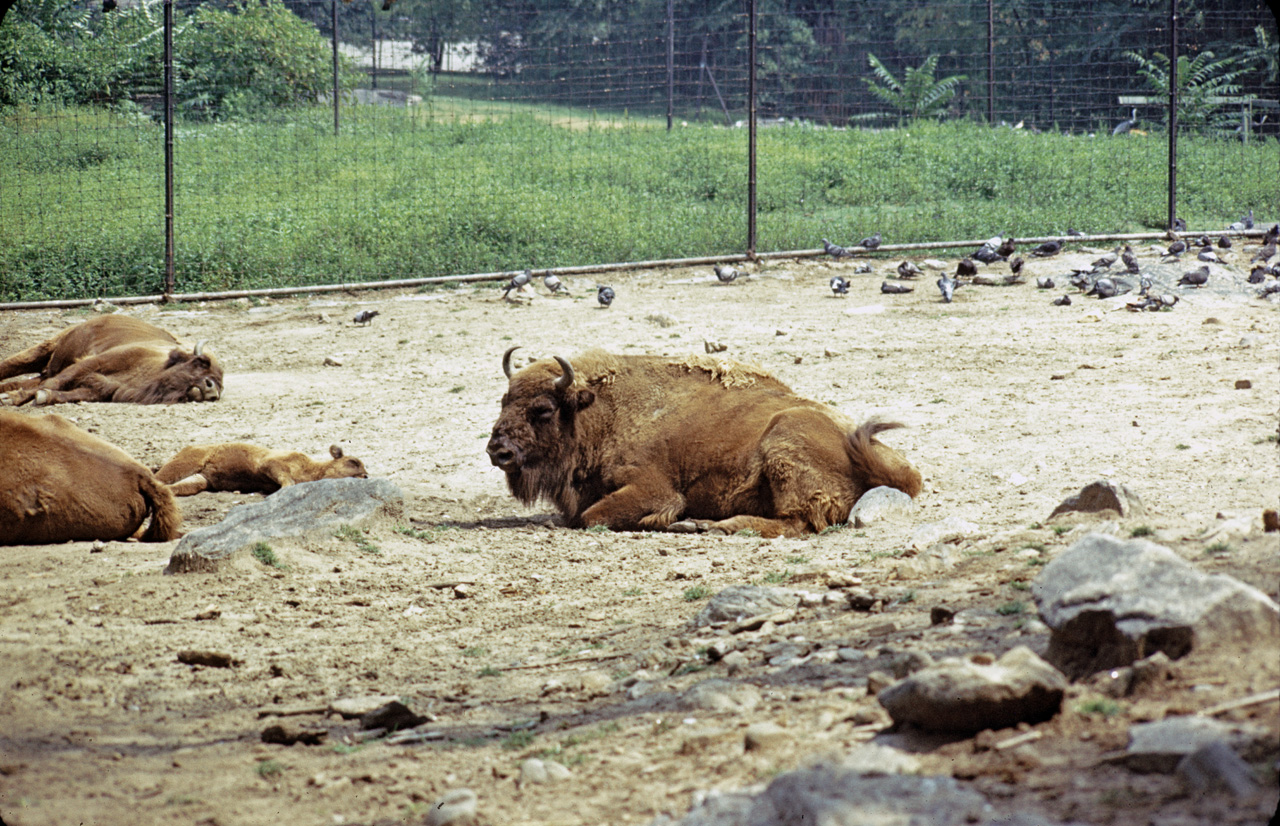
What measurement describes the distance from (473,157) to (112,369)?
29.7 feet

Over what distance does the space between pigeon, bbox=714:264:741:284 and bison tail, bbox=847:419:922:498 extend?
7341 mm

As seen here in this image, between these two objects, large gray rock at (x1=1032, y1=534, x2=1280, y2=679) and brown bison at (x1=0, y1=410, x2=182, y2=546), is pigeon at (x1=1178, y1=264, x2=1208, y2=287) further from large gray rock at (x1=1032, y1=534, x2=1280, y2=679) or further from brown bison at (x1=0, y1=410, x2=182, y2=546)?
brown bison at (x1=0, y1=410, x2=182, y2=546)

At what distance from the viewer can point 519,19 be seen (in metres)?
18.4

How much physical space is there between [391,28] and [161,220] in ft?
13.9

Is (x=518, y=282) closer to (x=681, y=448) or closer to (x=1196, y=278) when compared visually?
(x=681, y=448)

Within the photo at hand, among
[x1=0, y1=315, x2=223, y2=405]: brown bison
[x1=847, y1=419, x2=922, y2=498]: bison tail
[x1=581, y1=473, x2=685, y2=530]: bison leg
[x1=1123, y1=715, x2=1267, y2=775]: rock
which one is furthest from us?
[x1=0, y1=315, x2=223, y2=405]: brown bison

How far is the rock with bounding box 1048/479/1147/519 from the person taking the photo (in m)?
5.56

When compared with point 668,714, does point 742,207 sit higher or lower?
higher

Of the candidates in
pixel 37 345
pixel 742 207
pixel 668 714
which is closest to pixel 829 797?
pixel 668 714

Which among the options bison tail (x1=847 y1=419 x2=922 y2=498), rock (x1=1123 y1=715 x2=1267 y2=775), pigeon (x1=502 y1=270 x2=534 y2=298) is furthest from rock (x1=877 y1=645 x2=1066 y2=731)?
pigeon (x1=502 y1=270 x2=534 y2=298)

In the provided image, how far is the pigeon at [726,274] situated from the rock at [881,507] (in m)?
7.60

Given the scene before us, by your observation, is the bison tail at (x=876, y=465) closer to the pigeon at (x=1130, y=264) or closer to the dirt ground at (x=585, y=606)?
the dirt ground at (x=585, y=606)

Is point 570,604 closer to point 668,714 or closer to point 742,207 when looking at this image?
point 668,714

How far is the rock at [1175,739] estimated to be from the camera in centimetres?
274
